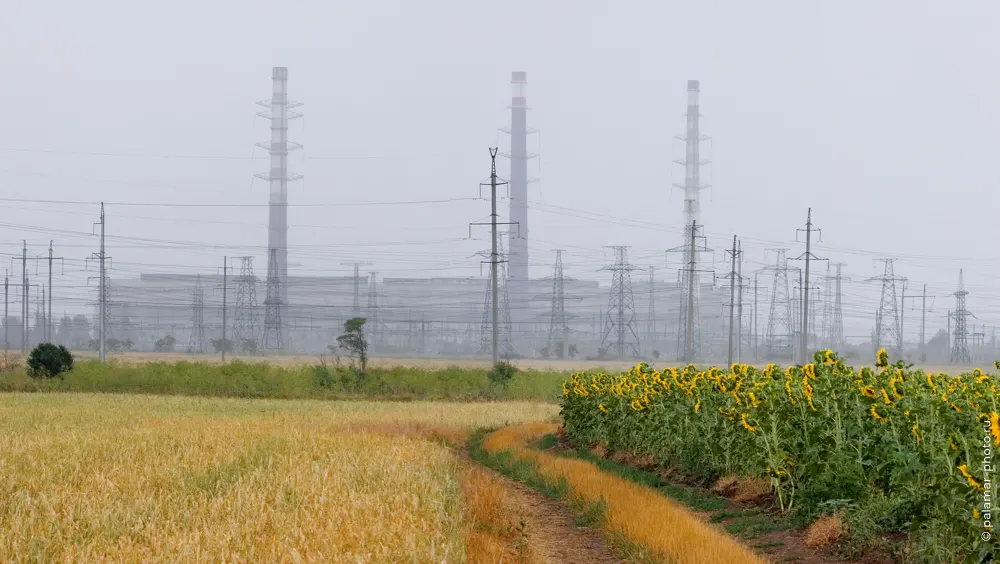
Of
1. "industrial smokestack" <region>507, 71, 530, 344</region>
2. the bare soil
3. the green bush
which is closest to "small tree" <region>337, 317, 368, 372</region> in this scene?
the green bush

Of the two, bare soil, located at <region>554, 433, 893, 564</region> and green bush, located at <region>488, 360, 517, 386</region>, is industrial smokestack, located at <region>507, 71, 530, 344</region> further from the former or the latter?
bare soil, located at <region>554, 433, 893, 564</region>

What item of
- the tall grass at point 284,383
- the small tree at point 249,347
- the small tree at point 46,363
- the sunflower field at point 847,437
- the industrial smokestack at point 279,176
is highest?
the industrial smokestack at point 279,176

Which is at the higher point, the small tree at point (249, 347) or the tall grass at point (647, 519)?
the tall grass at point (647, 519)

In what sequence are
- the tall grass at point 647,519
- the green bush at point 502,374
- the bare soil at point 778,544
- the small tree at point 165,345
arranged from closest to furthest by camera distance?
the tall grass at point 647,519 < the bare soil at point 778,544 < the green bush at point 502,374 < the small tree at point 165,345

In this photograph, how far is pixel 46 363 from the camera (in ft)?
160

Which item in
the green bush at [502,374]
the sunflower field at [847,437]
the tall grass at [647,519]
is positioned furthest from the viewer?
the green bush at [502,374]

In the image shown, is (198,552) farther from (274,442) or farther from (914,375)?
(274,442)

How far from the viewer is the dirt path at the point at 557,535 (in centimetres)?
1195

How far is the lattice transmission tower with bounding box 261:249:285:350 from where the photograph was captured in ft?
345

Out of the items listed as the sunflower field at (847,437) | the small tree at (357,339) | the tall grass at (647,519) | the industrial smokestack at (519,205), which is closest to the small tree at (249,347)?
the industrial smokestack at (519,205)

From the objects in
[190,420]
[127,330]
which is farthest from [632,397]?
[127,330]

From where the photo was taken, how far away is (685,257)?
103812 mm

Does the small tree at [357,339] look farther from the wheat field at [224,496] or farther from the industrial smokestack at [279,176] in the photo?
the industrial smokestack at [279,176]

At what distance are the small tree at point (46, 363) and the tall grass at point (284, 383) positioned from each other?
50 centimetres
